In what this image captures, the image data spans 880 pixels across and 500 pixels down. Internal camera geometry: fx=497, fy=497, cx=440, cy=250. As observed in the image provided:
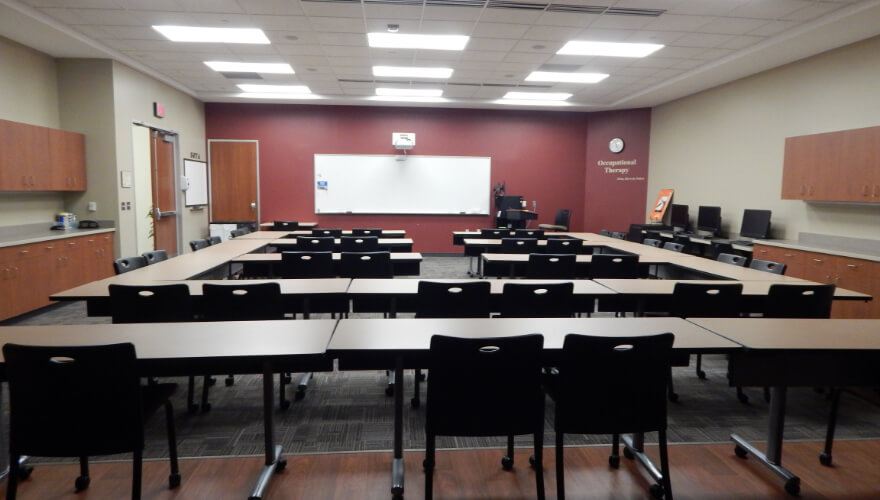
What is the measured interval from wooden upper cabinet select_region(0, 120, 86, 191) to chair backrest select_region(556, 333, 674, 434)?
635 centimetres

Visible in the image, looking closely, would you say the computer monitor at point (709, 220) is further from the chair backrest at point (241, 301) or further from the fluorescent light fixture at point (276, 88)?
the chair backrest at point (241, 301)

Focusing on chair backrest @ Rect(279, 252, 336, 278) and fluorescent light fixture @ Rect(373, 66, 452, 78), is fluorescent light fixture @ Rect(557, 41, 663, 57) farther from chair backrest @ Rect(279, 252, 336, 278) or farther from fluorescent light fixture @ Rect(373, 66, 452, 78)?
chair backrest @ Rect(279, 252, 336, 278)

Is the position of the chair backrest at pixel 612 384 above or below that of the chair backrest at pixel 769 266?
below

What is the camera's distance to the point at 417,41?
6301 mm

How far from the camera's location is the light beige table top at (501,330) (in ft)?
6.77

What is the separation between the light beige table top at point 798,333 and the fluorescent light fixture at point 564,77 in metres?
6.14

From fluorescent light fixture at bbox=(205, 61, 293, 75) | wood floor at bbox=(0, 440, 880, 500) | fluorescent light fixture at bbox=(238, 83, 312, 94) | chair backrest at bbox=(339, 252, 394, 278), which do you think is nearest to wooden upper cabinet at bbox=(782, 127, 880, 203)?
wood floor at bbox=(0, 440, 880, 500)

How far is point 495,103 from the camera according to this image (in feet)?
33.6

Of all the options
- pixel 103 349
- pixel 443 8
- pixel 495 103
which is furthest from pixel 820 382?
pixel 495 103

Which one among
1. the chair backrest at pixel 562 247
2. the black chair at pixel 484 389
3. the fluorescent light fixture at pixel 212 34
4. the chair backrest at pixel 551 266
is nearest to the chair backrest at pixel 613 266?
the chair backrest at pixel 551 266

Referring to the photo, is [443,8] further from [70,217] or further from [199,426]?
[70,217]

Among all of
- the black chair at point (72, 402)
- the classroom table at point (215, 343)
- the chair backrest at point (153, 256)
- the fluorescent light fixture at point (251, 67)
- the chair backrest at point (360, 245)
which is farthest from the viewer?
the fluorescent light fixture at point (251, 67)

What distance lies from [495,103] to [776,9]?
5.74 m

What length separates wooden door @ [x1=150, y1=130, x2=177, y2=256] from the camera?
807 cm
